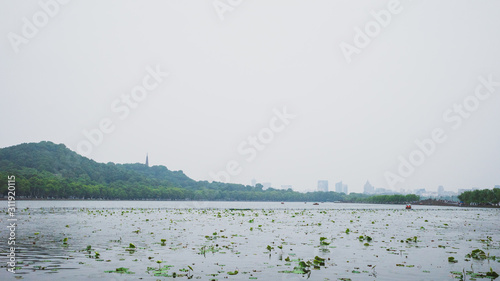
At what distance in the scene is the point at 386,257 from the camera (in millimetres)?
23844

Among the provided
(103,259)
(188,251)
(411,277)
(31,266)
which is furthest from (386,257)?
(31,266)

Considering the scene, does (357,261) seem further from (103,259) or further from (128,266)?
(103,259)

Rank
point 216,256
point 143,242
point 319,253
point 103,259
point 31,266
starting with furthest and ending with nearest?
1. point 143,242
2. point 319,253
3. point 216,256
4. point 103,259
5. point 31,266

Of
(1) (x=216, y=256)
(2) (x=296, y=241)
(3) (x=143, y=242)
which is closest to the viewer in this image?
(1) (x=216, y=256)

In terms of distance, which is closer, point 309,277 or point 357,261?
point 309,277

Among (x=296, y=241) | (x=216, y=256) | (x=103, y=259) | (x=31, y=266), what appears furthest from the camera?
(x=296, y=241)

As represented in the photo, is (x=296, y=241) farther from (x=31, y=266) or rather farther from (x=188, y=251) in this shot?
(x=31, y=266)

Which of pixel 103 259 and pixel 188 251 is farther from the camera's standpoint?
pixel 188 251

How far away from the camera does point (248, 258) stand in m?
22.8

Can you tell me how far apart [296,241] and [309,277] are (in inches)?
553

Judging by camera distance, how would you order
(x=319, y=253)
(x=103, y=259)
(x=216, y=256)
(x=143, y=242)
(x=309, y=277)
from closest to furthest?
1. (x=309, y=277)
2. (x=103, y=259)
3. (x=216, y=256)
4. (x=319, y=253)
5. (x=143, y=242)

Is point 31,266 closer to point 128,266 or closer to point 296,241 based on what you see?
point 128,266

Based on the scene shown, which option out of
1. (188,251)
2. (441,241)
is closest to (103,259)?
(188,251)

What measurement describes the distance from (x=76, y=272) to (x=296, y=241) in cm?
1777
